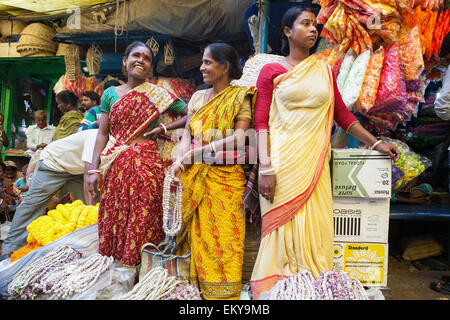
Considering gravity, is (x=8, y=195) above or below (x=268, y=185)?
below

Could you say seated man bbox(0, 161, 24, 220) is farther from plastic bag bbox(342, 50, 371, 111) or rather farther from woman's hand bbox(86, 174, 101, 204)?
plastic bag bbox(342, 50, 371, 111)

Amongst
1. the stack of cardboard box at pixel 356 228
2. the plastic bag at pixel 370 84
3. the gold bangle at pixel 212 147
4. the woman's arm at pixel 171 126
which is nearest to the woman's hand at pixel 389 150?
the stack of cardboard box at pixel 356 228

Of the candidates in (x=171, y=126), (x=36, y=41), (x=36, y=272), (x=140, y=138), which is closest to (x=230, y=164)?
(x=171, y=126)

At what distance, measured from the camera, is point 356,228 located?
89.2 inches

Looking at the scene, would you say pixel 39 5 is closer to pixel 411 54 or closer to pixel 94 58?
pixel 94 58

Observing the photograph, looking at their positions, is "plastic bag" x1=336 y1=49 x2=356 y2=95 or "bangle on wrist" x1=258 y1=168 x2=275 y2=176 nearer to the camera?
"bangle on wrist" x1=258 y1=168 x2=275 y2=176

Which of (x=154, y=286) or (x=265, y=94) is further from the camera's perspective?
(x=265, y=94)

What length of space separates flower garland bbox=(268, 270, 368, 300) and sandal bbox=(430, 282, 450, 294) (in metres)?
1.28

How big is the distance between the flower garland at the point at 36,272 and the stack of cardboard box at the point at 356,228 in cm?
191

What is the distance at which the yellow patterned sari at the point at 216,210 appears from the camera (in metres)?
2.16

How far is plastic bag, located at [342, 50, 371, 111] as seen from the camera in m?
2.50

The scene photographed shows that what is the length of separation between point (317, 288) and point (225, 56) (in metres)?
1.58

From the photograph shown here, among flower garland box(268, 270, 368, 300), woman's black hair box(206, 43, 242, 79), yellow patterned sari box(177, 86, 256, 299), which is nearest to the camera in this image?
flower garland box(268, 270, 368, 300)

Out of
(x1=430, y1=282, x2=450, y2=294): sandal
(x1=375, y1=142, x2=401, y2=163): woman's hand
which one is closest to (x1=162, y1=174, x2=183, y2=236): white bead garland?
(x1=375, y1=142, x2=401, y2=163): woman's hand
